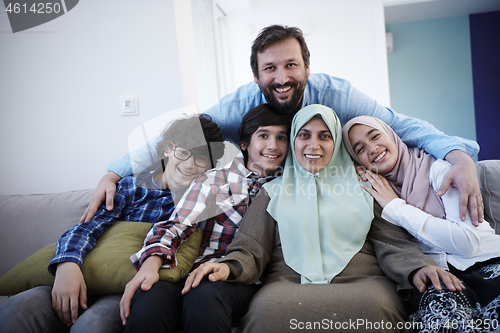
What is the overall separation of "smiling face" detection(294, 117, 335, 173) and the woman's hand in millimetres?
195

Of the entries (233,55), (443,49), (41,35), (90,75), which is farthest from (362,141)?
(443,49)

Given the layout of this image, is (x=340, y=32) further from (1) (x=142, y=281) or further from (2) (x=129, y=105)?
(1) (x=142, y=281)

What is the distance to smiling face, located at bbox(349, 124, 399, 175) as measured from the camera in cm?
143

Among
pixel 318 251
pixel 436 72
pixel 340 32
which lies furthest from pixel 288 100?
pixel 436 72

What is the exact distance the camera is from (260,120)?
1568 millimetres

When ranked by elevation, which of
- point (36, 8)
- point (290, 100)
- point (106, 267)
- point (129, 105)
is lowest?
point (106, 267)

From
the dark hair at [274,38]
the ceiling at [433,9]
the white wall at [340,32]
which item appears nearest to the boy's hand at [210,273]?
the dark hair at [274,38]

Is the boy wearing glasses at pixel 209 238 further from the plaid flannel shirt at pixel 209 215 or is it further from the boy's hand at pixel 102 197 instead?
the boy's hand at pixel 102 197

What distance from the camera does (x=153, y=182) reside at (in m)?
1.56

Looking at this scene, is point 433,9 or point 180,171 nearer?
point 180,171

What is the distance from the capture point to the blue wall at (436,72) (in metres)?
4.88

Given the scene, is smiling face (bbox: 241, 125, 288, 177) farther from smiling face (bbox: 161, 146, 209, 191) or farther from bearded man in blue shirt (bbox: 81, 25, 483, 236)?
smiling face (bbox: 161, 146, 209, 191)

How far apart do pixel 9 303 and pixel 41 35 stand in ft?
5.43

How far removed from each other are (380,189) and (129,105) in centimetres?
156
